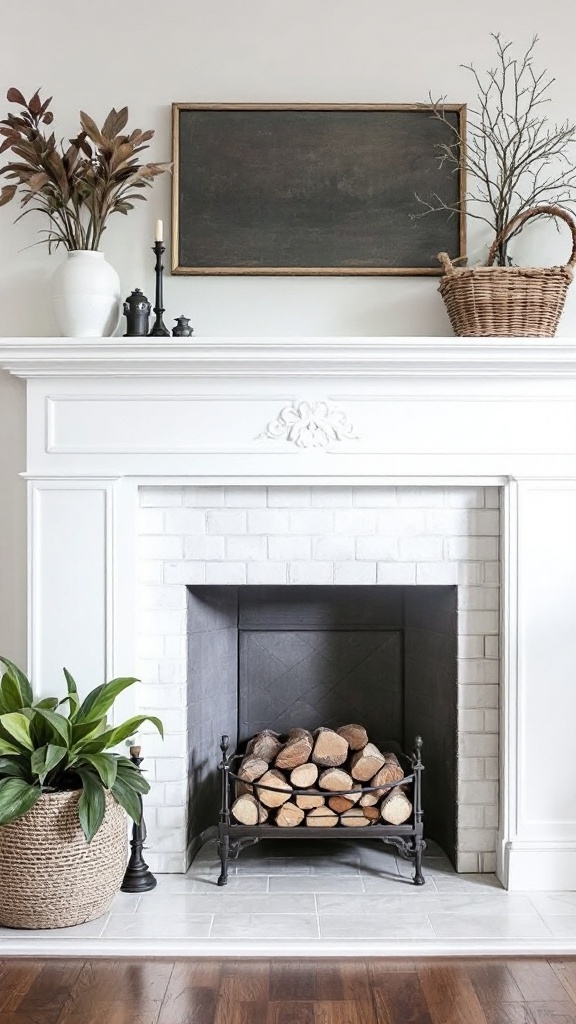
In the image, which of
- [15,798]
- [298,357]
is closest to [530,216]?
[298,357]

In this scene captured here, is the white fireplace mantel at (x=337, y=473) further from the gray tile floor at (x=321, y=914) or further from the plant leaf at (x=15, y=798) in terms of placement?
the plant leaf at (x=15, y=798)

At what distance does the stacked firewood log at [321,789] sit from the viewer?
288cm

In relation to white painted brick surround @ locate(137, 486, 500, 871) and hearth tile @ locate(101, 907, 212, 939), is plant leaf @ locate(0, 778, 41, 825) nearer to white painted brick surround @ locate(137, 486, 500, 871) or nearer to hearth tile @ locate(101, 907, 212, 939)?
hearth tile @ locate(101, 907, 212, 939)

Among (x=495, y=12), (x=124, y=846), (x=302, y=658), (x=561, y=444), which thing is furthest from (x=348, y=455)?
(x=495, y=12)

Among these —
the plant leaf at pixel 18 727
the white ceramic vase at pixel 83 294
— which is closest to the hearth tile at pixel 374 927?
the plant leaf at pixel 18 727

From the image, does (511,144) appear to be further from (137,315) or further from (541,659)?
(541,659)

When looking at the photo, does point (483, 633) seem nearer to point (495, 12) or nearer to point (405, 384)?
point (405, 384)

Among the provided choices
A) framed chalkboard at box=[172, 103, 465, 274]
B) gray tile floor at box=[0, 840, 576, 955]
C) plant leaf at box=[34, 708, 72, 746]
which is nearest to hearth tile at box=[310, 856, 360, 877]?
gray tile floor at box=[0, 840, 576, 955]

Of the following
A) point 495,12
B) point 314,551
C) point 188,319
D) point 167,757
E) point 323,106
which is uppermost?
point 495,12

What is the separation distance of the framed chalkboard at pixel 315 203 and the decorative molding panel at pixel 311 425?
472 mm

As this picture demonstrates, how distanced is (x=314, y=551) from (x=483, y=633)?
58 cm

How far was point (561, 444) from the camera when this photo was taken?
2.85 metres

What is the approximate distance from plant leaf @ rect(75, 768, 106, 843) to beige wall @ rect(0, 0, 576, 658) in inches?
25.1

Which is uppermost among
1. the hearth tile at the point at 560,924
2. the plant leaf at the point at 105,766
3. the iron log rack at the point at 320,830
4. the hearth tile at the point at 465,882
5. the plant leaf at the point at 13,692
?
the plant leaf at the point at 13,692
